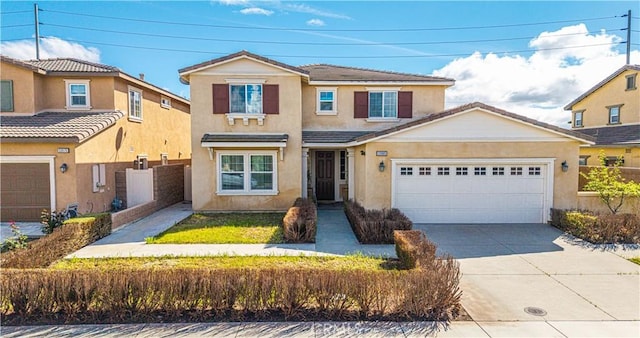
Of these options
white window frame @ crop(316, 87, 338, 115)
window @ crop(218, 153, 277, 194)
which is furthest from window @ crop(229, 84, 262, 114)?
white window frame @ crop(316, 87, 338, 115)

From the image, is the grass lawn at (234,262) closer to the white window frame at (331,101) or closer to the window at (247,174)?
the window at (247,174)

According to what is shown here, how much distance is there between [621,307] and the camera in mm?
6059

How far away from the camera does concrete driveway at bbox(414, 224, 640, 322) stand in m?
5.91

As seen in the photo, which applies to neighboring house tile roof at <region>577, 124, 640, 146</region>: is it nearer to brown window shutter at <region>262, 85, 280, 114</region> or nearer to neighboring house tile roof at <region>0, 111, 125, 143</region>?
brown window shutter at <region>262, 85, 280, 114</region>

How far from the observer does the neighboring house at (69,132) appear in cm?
1234

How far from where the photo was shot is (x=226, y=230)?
38.2ft

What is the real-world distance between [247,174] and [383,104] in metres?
7.26

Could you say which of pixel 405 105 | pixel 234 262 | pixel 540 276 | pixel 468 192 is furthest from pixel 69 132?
pixel 540 276

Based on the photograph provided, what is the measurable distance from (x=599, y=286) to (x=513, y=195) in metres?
6.06

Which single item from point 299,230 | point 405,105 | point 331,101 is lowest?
point 299,230

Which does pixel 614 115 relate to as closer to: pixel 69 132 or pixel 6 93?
pixel 69 132

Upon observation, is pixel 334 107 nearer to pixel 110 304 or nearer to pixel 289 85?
pixel 289 85

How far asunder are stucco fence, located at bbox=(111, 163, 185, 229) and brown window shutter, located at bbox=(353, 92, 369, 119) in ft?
31.9

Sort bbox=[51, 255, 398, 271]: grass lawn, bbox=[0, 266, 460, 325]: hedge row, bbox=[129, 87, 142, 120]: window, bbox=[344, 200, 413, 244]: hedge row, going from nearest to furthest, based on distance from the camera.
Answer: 1. bbox=[0, 266, 460, 325]: hedge row
2. bbox=[51, 255, 398, 271]: grass lawn
3. bbox=[344, 200, 413, 244]: hedge row
4. bbox=[129, 87, 142, 120]: window
